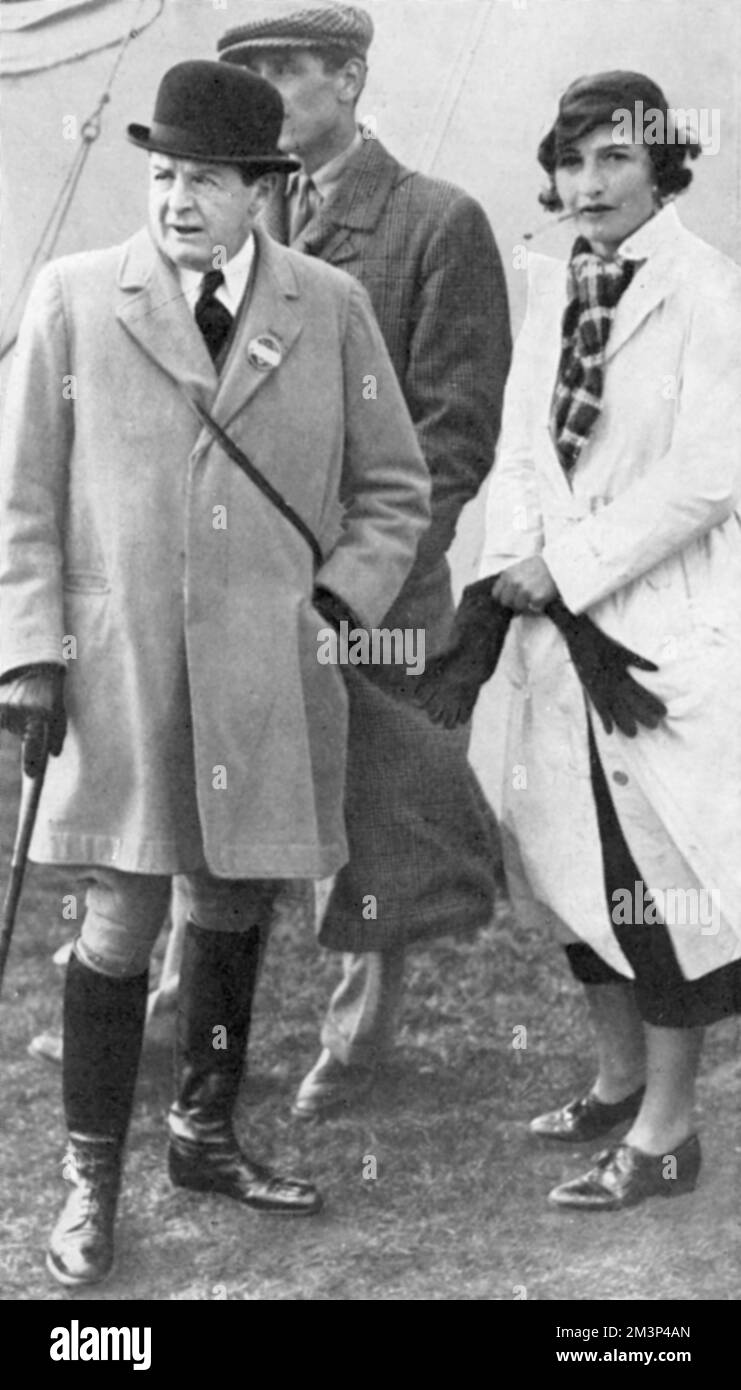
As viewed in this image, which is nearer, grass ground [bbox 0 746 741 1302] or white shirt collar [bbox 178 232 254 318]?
white shirt collar [bbox 178 232 254 318]

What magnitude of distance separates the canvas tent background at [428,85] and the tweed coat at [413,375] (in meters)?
0.07

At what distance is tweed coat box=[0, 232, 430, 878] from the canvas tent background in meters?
0.43

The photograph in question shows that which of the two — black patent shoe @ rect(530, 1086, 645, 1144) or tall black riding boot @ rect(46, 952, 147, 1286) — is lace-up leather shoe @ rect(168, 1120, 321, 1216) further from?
black patent shoe @ rect(530, 1086, 645, 1144)

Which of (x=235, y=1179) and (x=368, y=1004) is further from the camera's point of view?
(x=368, y=1004)

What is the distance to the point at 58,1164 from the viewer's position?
423 cm

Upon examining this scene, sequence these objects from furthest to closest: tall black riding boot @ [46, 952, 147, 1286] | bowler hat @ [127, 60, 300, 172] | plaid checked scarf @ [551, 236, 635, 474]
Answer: plaid checked scarf @ [551, 236, 635, 474], tall black riding boot @ [46, 952, 147, 1286], bowler hat @ [127, 60, 300, 172]

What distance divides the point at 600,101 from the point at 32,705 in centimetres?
165

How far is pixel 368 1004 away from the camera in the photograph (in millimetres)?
4621

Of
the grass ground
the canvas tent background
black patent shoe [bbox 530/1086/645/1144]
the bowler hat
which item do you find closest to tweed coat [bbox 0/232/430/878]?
the bowler hat

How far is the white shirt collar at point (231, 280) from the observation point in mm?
3918

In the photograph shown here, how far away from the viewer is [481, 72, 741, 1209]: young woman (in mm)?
4105

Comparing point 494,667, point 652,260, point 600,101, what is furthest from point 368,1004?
point 600,101

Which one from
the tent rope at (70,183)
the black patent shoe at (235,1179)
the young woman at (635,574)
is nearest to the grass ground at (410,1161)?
the black patent shoe at (235,1179)

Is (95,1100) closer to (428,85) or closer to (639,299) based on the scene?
(639,299)
